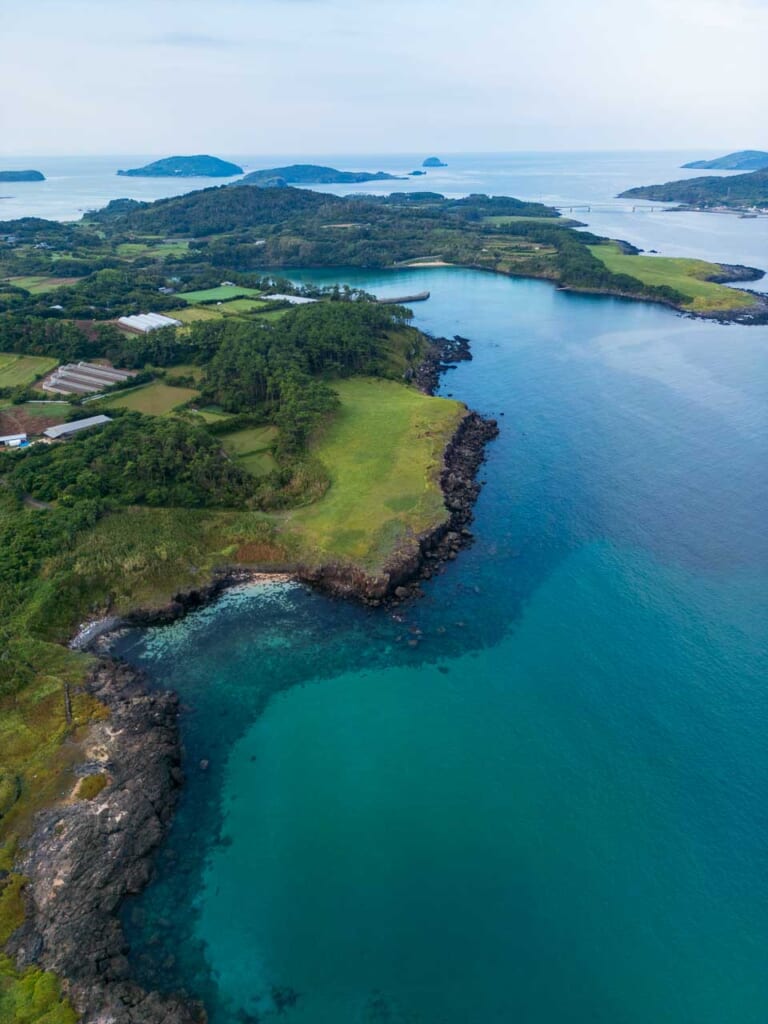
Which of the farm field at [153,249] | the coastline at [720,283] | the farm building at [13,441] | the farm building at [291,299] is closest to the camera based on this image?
the farm building at [13,441]

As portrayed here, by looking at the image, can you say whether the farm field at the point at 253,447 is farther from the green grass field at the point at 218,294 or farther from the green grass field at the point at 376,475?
the green grass field at the point at 218,294

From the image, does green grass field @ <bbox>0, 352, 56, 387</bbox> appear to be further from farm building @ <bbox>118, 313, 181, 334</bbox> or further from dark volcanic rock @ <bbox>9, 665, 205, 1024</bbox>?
dark volcanic rock @ <bbox>9, 665, 205, 1024</bbox>

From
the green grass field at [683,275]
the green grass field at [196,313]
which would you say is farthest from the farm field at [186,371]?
the green grass field at [683,275]

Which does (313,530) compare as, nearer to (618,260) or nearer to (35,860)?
(35,860)

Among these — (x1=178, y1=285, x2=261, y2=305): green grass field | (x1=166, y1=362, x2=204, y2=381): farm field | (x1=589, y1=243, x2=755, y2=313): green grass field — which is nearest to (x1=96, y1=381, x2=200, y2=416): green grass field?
(x1=166, y1=362, x2=204, y2=381): farm field

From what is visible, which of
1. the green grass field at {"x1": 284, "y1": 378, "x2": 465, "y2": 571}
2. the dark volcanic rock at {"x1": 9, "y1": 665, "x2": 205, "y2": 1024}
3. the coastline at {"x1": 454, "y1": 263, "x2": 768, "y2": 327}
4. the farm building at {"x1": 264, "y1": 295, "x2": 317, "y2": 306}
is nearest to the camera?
the dark volcanic rock at {"x1": 9, "y1": 665, "x2": 205, "y2": 1024}
